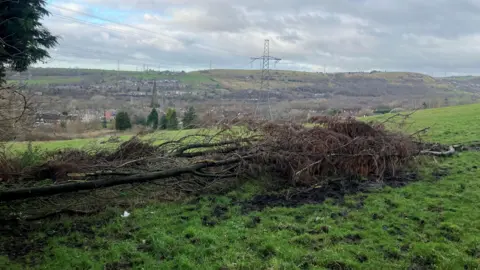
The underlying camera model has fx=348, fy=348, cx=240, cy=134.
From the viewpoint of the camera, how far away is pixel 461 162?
394 inches

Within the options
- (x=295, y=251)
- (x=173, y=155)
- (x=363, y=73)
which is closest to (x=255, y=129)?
(x=173, y=155)

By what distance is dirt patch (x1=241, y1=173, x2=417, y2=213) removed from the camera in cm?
712

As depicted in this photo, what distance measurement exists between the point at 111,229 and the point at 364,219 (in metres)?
4.32

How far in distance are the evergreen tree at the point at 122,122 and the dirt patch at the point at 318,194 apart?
91.9 feet

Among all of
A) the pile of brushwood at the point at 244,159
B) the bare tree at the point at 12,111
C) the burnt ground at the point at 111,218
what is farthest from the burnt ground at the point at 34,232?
the bare tree at the point at 12,111

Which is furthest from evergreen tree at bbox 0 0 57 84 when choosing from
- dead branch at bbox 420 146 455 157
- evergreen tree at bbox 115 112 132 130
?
evergreen tree at bbox 115 112 132 130

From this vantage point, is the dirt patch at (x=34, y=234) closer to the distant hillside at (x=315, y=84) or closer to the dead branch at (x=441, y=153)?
the dead branch at (x=441, y=153)

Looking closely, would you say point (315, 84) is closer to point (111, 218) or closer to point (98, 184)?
point (98, 184)

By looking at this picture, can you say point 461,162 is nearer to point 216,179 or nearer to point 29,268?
point 216,179

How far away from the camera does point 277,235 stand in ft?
17.7

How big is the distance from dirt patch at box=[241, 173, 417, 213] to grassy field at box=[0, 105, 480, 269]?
12 centimetres

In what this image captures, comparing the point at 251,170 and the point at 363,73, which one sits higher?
the point at 363,73

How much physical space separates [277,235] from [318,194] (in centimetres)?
257

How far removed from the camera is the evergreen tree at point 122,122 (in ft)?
109
